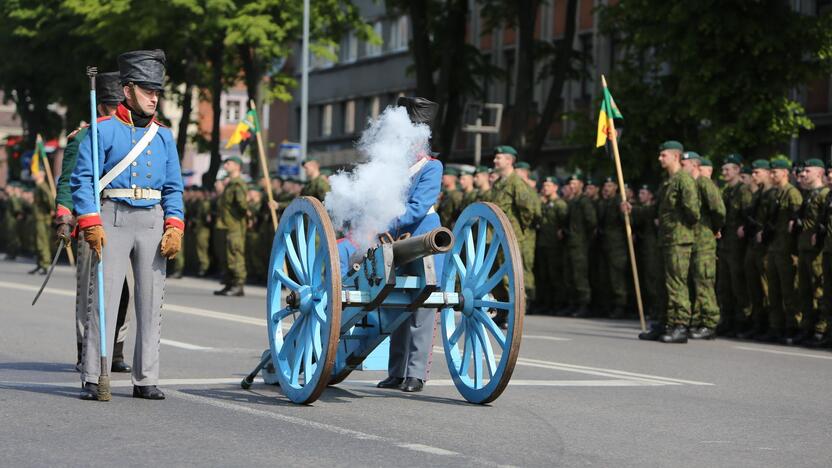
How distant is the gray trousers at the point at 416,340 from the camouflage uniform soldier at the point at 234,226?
1422 centimetres

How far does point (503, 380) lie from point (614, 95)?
817 inches

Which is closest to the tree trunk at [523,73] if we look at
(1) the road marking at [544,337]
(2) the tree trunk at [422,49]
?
(2) the tree trunk at [422,49]

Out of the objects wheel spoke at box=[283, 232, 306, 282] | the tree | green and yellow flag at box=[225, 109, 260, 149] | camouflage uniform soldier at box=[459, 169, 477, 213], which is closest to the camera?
wheel spoke at box=[283, 232, 306, 282]

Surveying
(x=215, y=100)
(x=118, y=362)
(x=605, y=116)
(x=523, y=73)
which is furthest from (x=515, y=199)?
(x=215, y=100)

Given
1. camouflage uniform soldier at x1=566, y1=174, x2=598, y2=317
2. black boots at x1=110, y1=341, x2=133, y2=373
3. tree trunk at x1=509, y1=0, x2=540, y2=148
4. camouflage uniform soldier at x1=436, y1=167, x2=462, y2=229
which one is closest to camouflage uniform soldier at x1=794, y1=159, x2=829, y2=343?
camouflage uniform soldier at x1=566, y1=174, x2=598, y2=317

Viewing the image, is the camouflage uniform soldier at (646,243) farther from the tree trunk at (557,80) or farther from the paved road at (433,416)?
the tree trunk at (557,80)

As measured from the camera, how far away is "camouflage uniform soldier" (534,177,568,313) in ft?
80.9

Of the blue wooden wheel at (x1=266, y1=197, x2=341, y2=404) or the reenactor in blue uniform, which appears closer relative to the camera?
the blue wooden wheel at (x1=266, y1=197, x2=341, y2=404)

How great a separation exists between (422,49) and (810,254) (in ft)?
61.7

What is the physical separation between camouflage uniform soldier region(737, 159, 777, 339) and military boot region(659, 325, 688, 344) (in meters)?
1.99

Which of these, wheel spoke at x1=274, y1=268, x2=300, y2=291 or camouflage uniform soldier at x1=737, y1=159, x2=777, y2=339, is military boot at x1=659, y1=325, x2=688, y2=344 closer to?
camouflage uniform soldier at x1=737, y1=159, x2=777, y2=339

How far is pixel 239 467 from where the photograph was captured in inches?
295

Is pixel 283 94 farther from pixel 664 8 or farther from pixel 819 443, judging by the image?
pixel 819 443

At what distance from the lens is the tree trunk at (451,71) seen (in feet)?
119
